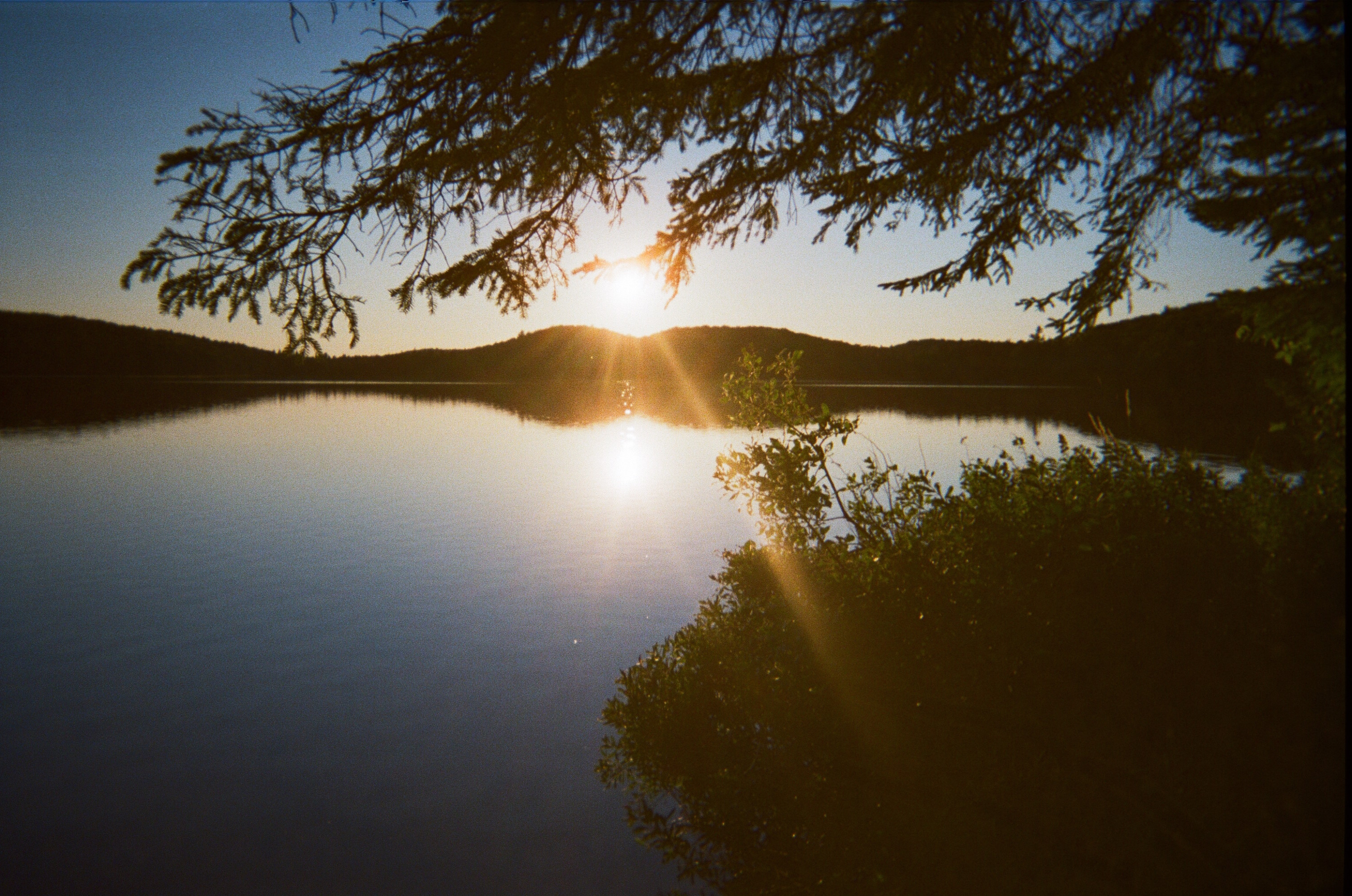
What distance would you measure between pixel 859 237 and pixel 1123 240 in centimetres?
208

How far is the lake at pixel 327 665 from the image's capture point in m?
8.81

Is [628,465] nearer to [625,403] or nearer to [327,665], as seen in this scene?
[327,665]

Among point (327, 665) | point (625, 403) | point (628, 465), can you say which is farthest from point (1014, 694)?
point (625, 403)

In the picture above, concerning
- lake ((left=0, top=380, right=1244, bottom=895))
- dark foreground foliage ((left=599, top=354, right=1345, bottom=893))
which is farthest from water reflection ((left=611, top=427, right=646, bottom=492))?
dark foreground foliage ((left=599, top=354, right=1345, bottom=893))

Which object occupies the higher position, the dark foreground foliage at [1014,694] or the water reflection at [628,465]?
the dark foreground foliage at [1014,694]

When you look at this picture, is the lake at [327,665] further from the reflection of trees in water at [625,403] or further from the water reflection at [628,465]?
the reflection of trees in water at [625,403]

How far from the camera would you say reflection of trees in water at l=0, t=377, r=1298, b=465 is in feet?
125

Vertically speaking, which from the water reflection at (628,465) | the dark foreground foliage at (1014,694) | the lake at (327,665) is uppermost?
the dark foreground foliage at (1014,694)

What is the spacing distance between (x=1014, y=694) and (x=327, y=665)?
13474mm

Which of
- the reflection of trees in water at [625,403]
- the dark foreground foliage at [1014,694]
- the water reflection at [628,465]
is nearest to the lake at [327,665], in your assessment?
the water reflection at [628,465]

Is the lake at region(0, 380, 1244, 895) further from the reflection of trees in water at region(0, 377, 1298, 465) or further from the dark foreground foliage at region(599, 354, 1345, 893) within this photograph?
the reflection of trees in water at region(0, 377, 1298, 465)

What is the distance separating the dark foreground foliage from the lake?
2057 millimetres

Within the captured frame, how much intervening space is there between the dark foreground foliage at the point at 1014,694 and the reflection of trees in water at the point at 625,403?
1.34 metres

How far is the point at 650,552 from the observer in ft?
80.8
